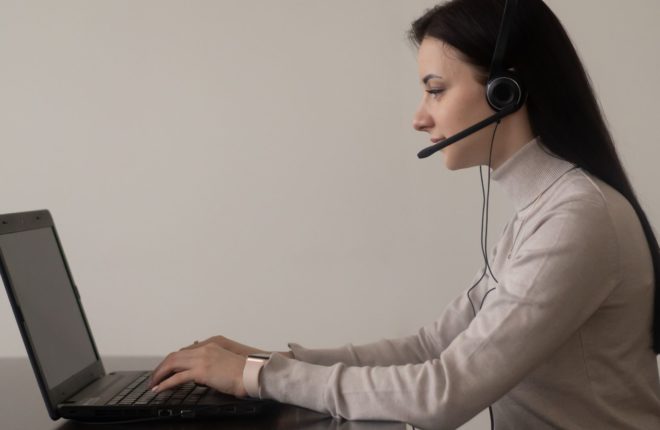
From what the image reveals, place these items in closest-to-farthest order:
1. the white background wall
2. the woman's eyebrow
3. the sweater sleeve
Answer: the sweater sleeve → the woman's eyebrow → the white background wall

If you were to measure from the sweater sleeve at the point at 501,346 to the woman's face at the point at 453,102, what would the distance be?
202 millimetres

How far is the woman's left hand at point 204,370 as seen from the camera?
101 centimetres

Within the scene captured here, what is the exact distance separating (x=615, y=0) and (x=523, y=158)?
133 cm

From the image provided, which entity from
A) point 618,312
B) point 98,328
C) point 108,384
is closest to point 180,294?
point 98,328

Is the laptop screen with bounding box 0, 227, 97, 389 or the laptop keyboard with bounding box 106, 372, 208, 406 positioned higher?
the laptop screen with bounding box 0, 227, 97, 389

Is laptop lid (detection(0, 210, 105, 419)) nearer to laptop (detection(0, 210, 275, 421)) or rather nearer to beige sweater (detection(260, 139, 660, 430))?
laptop (detection(0, 210, 275, 421))

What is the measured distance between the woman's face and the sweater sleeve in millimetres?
202

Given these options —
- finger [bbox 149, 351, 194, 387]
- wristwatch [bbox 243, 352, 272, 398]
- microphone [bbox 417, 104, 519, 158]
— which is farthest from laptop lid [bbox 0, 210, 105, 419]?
microphone [bbox 417, 104, 519, 158]

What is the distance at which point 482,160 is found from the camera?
1.16m

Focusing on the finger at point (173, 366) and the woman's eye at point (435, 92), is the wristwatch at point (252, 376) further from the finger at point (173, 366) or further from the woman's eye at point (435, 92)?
the woman's eye at point (435, 92)

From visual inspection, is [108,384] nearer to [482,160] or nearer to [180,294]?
[482,160]

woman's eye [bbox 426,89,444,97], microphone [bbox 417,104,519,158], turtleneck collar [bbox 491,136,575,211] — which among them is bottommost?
turtleneck collar [bbox 491,136,575,211]

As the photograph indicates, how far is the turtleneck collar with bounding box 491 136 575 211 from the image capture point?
1107 millimetres

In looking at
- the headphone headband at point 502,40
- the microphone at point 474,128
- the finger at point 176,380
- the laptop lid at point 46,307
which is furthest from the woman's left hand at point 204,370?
the headphone headband at point 502,40
